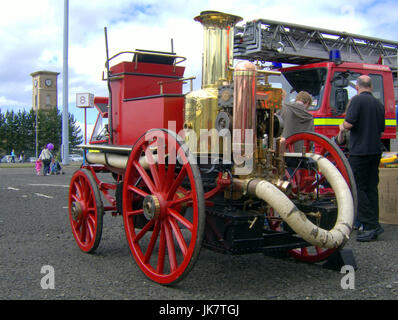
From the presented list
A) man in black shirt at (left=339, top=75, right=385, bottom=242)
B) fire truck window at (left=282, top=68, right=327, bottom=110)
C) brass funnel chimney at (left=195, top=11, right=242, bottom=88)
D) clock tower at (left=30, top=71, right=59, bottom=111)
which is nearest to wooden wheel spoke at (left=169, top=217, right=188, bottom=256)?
brass funnel chimney at (left=195, top=11, right=242, bottom=88)

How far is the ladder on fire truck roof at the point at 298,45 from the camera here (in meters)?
8.63

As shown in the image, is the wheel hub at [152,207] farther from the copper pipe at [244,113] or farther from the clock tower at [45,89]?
the clock tower at [45,89]

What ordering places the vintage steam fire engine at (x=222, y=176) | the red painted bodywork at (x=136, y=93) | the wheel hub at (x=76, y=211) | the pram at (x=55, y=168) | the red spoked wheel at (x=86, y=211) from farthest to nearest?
the pram at (x=55, y=168) < the wheel hub at (x=76, y=211) < the red spoked wheel at (x=86, y=211) < the red painted bodywork at (x=136, y=93) < the vintage steam fire engine at (x=222, y=176)

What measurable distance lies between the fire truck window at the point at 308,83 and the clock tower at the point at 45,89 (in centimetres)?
9560

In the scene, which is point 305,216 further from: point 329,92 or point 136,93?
point 329,92

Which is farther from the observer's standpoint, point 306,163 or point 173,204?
point 306,163

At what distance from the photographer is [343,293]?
366 cm

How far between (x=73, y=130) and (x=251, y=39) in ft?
255

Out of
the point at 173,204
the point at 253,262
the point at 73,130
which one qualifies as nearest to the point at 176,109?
the point at 173,204

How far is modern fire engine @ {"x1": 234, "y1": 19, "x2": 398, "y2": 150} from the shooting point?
802 centimetres

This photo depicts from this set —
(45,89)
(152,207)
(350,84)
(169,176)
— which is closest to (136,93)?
(169,176)

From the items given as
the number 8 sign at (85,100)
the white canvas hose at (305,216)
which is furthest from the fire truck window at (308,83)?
the white canvas hose at (305,216)
